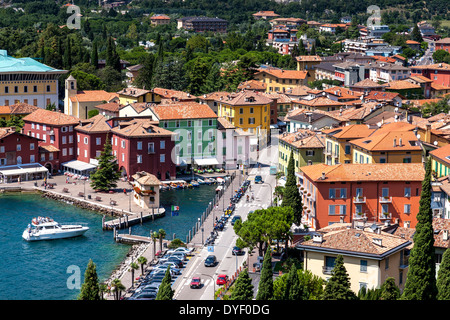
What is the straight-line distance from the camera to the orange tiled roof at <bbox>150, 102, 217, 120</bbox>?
186 feet

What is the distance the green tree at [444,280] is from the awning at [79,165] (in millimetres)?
32635

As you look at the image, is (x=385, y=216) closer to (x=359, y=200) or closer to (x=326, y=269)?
(x=359, y=200)

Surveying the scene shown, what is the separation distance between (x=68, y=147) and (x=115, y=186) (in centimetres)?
839

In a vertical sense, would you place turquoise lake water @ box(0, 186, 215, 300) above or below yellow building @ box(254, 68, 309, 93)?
below

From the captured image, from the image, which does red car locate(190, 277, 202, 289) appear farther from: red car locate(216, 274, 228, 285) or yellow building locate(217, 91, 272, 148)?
yellow building locate(217, 91, 272, 148)

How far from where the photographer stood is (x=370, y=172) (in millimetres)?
39969

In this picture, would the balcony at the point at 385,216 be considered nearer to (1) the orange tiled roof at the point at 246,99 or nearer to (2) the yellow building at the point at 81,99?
(1) the orange tiled roof at the point at 246,99

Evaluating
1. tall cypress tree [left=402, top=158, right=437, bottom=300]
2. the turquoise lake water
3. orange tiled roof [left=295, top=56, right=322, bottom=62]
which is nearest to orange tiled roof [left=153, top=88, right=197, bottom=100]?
the turquoise lake water

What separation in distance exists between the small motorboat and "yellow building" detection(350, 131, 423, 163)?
1470 cm

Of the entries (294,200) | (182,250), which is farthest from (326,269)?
(182,250)

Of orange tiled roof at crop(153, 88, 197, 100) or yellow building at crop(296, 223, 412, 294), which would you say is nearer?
yellow building at crop(296, 223, 412, 294)

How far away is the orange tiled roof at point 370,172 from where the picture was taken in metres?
39.4
